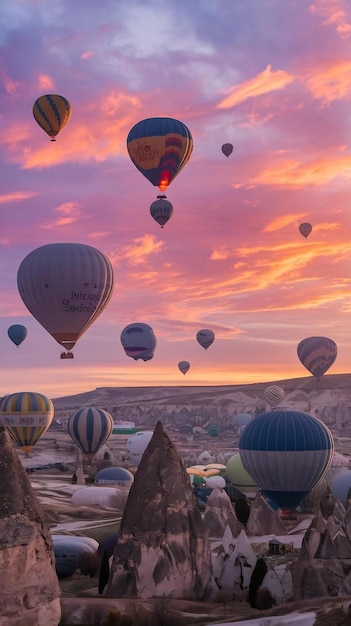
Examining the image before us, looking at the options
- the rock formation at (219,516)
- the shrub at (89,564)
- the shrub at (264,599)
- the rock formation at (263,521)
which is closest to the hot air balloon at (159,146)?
the rock formation at (263,521)

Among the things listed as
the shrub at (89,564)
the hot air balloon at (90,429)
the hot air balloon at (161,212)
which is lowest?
the shrub at (89,564)

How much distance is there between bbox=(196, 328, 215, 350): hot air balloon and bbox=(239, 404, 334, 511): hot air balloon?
90.6 meters

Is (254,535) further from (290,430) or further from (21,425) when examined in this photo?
(21,425)

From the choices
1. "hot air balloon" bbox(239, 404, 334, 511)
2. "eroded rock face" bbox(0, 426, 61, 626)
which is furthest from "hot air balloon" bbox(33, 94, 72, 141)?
"eroded rock face" bbox(0, 426, 61, 626)

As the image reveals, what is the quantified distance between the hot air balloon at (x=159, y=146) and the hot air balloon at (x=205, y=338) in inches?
2957

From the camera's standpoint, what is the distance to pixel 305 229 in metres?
106

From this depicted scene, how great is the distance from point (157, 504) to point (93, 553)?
44.5 ft

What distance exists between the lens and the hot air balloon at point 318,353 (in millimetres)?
122125

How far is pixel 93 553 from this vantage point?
46188 mm

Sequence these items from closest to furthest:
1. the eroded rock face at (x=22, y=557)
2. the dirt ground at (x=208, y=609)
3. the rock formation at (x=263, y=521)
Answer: the eroded rock face at (x=22, y=557) < the dirt ground at (x=208, y=609) < the rock formation at (x=263, y=521)

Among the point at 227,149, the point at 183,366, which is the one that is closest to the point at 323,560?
the point at 227,149

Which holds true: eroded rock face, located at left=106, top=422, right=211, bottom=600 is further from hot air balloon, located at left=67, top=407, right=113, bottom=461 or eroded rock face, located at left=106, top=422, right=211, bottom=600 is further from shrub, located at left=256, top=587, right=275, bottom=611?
Result: hot air balloon, located at left=67, top=407, right=113, bottom=461

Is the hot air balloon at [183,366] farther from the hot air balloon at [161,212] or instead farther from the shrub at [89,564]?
the shrub at [89,564]

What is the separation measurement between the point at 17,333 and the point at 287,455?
74.4 metres
